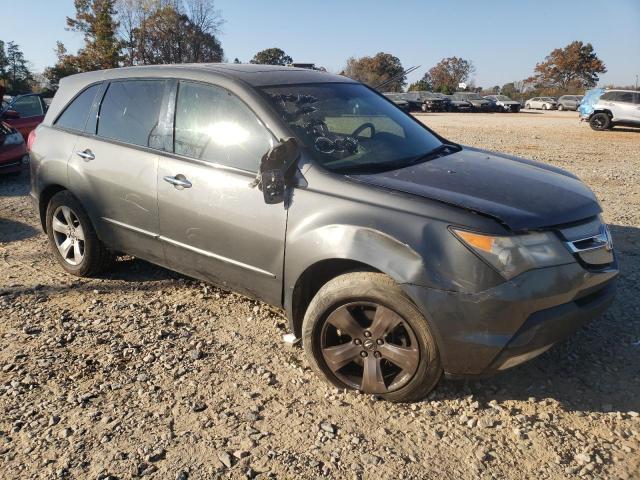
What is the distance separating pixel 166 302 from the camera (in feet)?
13.4

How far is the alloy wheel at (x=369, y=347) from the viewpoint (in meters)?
2.73

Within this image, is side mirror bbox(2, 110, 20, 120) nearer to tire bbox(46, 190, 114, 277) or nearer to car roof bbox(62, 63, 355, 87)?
tire bbox(46, 190, 114, 277)

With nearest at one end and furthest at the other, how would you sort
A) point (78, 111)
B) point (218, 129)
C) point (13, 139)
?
point (218, 129) < point (78, 111) < point (13, 139)

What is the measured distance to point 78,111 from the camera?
438cm

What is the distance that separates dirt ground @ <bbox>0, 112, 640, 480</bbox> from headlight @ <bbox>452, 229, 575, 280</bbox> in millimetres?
830

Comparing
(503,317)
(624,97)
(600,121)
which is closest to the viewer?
(503,317)

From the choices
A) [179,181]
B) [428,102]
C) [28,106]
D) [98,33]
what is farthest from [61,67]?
[179,181]

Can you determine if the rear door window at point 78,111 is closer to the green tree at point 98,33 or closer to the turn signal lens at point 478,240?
the turn signal lens at point 478,240

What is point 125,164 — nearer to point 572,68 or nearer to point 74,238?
point 74,238

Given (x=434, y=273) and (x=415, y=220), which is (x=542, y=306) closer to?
(x=434, y=273)

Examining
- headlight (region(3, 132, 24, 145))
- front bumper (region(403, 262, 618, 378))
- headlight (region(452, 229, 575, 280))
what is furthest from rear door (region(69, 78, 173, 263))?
headlight (region(3, 132, 24, 145))

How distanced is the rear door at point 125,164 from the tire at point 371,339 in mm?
1480

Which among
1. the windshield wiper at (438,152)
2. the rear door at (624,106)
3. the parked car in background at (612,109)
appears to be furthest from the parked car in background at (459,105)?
the windshield wiper at (438,152)

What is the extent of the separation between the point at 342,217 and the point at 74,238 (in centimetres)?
276
